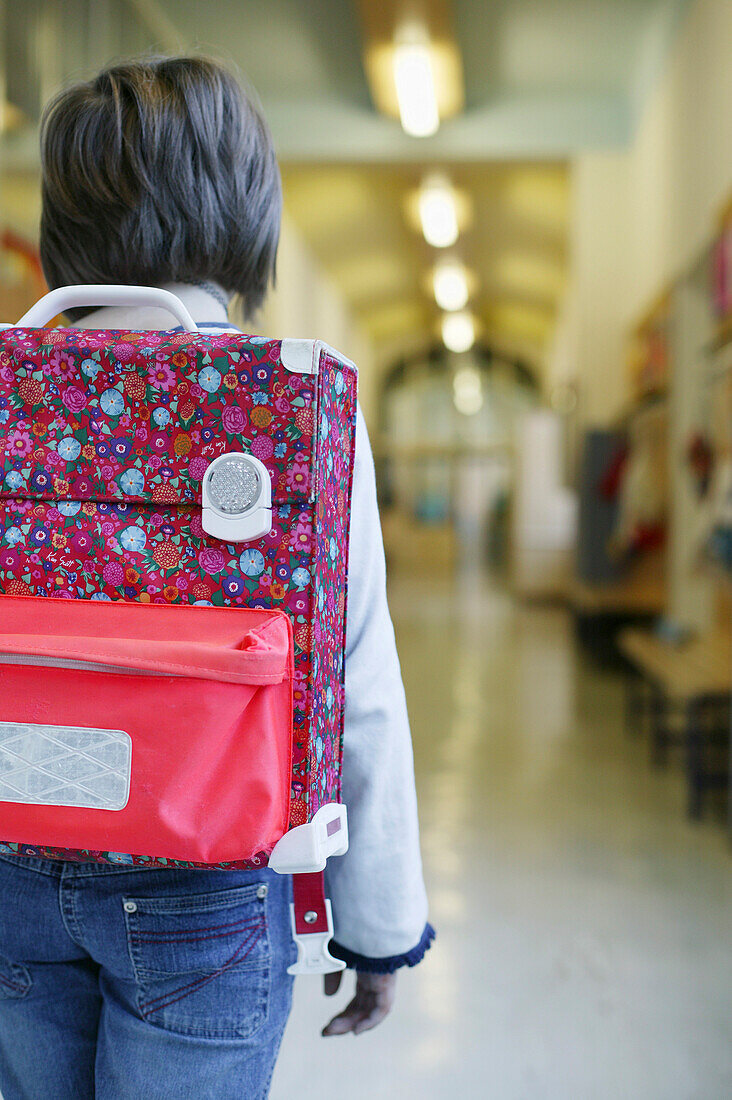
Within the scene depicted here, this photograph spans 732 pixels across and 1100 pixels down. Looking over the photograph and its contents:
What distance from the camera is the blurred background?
6.88 ft

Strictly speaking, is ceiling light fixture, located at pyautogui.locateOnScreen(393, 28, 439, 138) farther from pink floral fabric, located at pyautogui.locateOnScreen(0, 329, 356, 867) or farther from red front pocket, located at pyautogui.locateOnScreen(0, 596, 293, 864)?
red front pocket, located at pyautogui.locateOnScreen(0, 596, 293, 864)

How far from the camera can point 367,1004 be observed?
910 millimetres

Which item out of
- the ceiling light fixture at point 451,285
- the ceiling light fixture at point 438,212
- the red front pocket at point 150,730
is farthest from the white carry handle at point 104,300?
the ceiling light fixture at point 451,285

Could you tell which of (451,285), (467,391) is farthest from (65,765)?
(467,391)

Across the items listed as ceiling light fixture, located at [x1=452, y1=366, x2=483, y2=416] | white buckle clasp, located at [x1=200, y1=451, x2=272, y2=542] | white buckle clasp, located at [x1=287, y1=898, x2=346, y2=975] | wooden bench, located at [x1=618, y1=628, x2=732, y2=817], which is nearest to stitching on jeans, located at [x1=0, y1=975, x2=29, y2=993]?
white buckle clasp, located at [x1=287, y1=898, x2=346, y2=975]

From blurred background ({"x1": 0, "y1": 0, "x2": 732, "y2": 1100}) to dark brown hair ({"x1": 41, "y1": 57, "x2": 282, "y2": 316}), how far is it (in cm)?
14

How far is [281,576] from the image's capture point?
28.8 inches

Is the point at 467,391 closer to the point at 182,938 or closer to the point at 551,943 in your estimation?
the point at 551,943

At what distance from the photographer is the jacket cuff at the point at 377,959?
0.88m

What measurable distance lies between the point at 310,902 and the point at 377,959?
0.10m

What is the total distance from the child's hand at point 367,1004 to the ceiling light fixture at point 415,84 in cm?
608

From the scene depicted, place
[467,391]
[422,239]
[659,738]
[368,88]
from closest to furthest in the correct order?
1. [659,738]
2. [368,88]
3. [422,239]
4. [467,391]

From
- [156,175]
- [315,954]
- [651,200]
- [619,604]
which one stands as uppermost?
[651,200]

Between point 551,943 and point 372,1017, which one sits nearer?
point 372,1017
